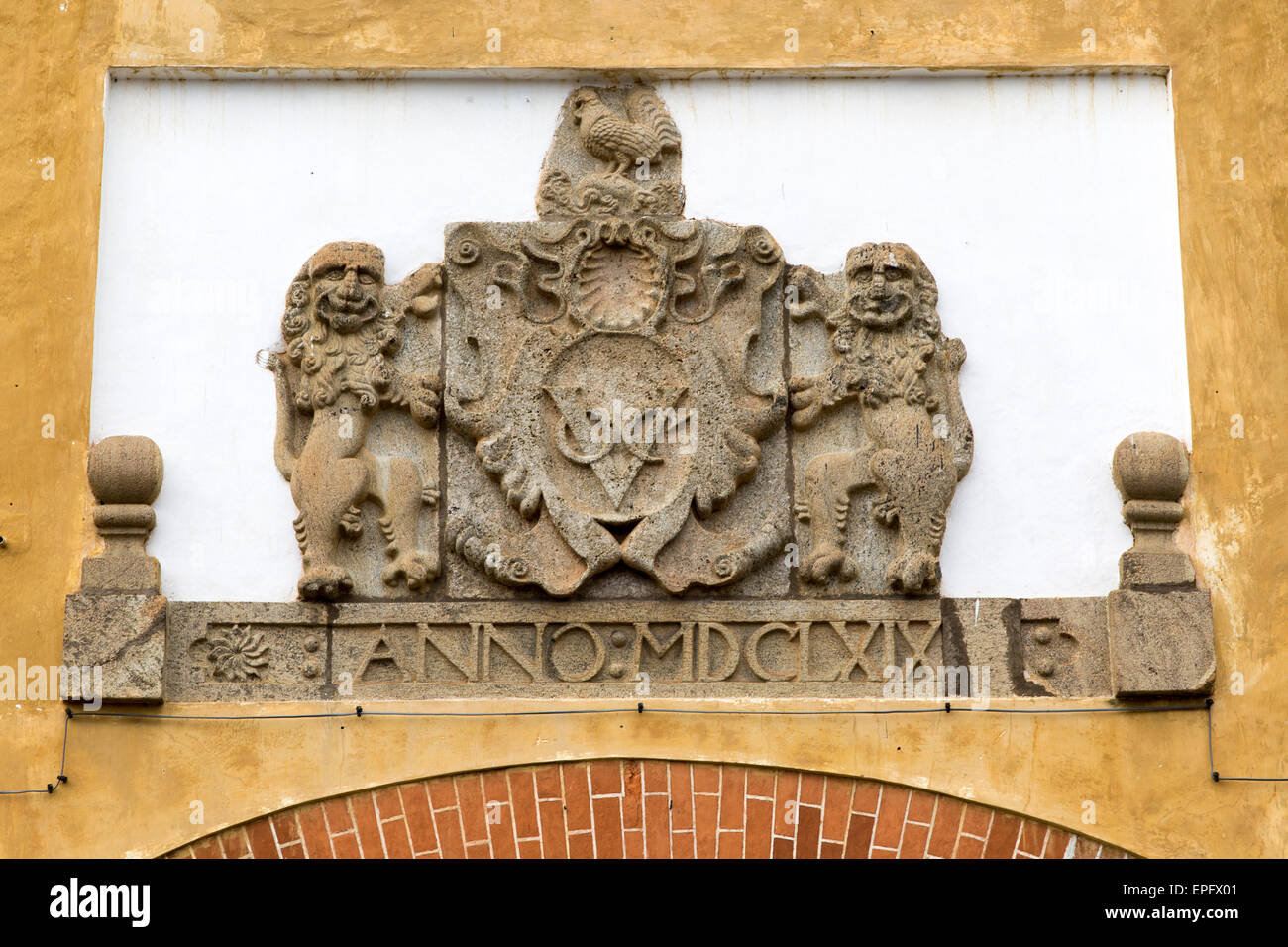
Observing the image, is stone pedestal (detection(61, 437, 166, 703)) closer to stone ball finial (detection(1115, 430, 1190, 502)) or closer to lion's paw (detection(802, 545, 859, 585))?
lion's paw (detection(802, 545, 859, 585))

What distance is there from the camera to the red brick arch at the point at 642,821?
7262 mm


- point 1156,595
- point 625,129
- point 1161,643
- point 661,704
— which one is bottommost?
point 661,704

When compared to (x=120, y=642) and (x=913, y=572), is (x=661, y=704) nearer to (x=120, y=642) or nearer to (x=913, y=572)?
(x=913, y=572)

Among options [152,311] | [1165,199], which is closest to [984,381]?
[1165,199]

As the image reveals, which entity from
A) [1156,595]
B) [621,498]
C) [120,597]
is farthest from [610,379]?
[1156,595]

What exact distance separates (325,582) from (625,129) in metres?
1.92

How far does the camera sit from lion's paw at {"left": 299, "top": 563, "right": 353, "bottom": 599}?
743cm

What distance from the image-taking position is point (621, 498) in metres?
7.54

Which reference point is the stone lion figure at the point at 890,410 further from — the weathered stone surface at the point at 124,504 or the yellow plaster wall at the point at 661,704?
the weathered stone surface at the point at 124,504

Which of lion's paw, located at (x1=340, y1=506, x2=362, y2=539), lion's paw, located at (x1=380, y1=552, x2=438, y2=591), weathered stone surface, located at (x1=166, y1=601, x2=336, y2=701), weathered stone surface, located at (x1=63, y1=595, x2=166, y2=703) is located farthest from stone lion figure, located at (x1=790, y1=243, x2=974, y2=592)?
weathered stone surface, located at (x1=63, y1=595, x2=166, y2=703)

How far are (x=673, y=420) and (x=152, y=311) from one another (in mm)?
1872

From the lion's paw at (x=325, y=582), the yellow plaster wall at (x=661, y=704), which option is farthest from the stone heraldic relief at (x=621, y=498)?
the yellow plaster wall at (x=661, y=704)

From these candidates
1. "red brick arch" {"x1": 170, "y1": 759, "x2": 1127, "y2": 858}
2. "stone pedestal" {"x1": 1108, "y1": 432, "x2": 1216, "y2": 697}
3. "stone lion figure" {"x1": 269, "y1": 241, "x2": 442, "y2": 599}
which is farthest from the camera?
"stone lion figure" {"x1": 269, "y1": 241, "x2": 442, "y2": 599}

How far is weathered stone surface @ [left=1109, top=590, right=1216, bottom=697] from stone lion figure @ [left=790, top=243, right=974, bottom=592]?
646 millimetres
